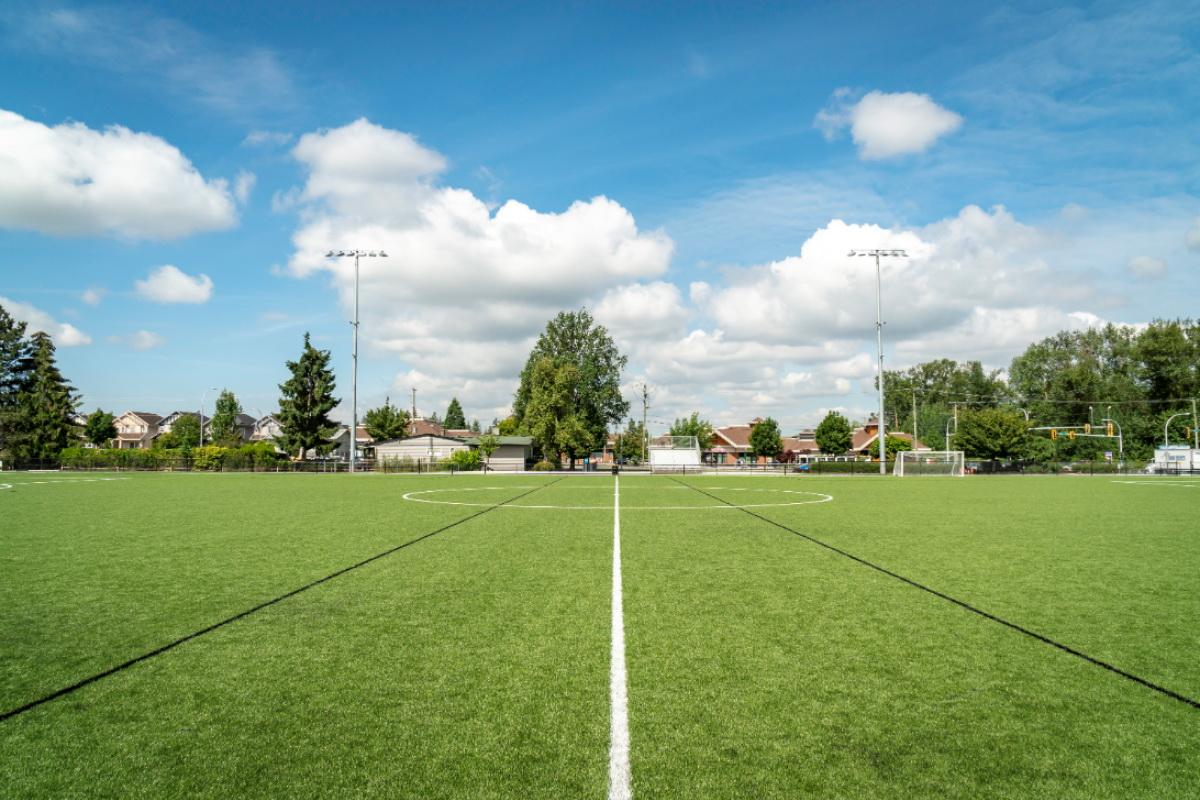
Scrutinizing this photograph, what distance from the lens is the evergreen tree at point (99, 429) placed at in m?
94.2

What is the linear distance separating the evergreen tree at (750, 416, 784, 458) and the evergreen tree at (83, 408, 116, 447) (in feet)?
283

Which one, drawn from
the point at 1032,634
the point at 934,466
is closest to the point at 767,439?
the point at 934,466

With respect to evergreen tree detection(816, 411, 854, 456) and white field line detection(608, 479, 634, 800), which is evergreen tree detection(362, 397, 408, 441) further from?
white field line detection(608, 479, 634, 800)

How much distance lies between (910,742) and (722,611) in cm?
305

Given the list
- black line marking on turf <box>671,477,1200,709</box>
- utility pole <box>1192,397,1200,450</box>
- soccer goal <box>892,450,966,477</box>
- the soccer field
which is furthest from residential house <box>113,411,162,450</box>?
utility pole <box>1192,397,1200,450</box>

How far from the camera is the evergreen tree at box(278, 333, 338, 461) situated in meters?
62.7

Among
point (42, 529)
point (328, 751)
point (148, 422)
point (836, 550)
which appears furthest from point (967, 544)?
point (148, 422)

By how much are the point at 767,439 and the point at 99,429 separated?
87765 millimetres

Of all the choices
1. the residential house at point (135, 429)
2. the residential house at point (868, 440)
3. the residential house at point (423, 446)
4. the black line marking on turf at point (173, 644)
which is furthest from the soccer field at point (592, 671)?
the residential house at point (135, 429)

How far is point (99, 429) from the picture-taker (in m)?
94.4

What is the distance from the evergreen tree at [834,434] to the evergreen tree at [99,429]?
94.0 m

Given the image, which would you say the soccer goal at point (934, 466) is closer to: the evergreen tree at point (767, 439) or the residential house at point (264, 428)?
the evergreen tree at point (767, 439)

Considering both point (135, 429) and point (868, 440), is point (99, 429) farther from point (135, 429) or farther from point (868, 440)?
point (868, 440)

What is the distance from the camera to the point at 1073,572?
359 inches
